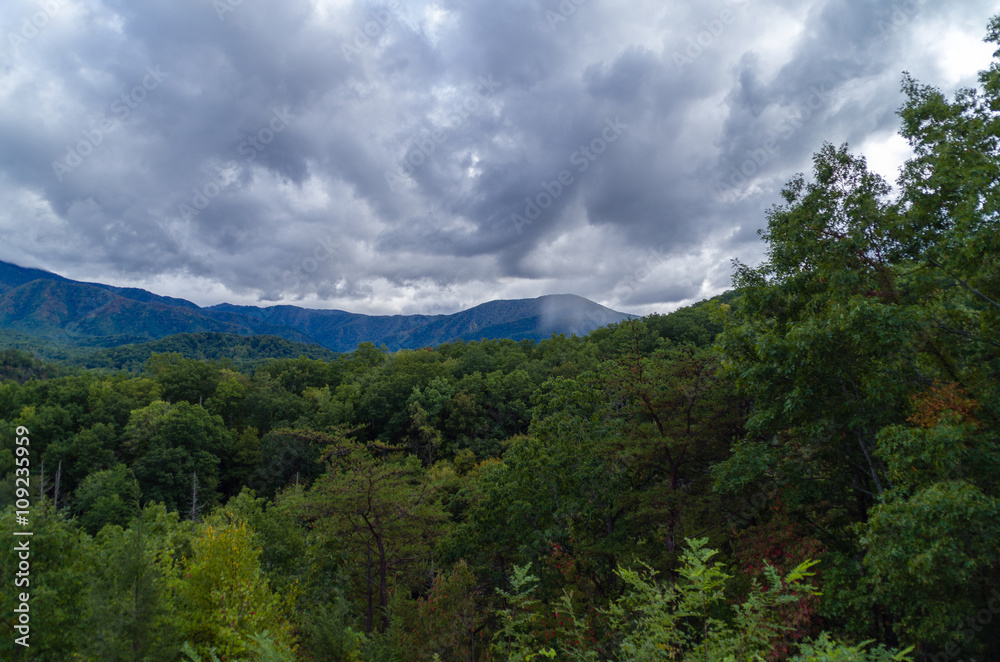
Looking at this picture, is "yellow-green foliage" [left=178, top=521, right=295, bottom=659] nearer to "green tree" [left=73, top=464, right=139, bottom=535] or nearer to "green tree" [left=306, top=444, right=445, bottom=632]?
"green tree" [left=306, top=444, right=445, bottom=632]

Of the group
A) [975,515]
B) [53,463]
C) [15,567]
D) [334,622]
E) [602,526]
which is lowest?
[53,463]

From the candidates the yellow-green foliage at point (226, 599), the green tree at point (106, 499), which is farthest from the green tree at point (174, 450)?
the yellow-green foliage at point (226, 599)

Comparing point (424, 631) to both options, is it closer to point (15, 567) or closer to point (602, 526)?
point (602, 526)

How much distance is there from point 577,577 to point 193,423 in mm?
45116

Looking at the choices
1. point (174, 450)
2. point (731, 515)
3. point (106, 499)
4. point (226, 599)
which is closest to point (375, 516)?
point (226, 599)

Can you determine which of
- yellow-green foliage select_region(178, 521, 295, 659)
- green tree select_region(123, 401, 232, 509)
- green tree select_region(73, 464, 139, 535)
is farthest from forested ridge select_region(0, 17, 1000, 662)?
green tree select_region(123, 401, 232, 509)

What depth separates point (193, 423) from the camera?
4356 centimetres

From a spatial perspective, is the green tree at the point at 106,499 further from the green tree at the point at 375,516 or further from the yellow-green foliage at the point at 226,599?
the yellow-green foliage at the point at 226,599

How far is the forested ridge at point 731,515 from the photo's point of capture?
6.46 metres

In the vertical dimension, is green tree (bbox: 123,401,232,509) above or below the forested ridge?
below

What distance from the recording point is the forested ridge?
21.2 ft

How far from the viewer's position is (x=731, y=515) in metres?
11.4


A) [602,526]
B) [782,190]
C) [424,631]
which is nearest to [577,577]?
[602,526]

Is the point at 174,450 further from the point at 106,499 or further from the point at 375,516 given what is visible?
the point at 375,516
